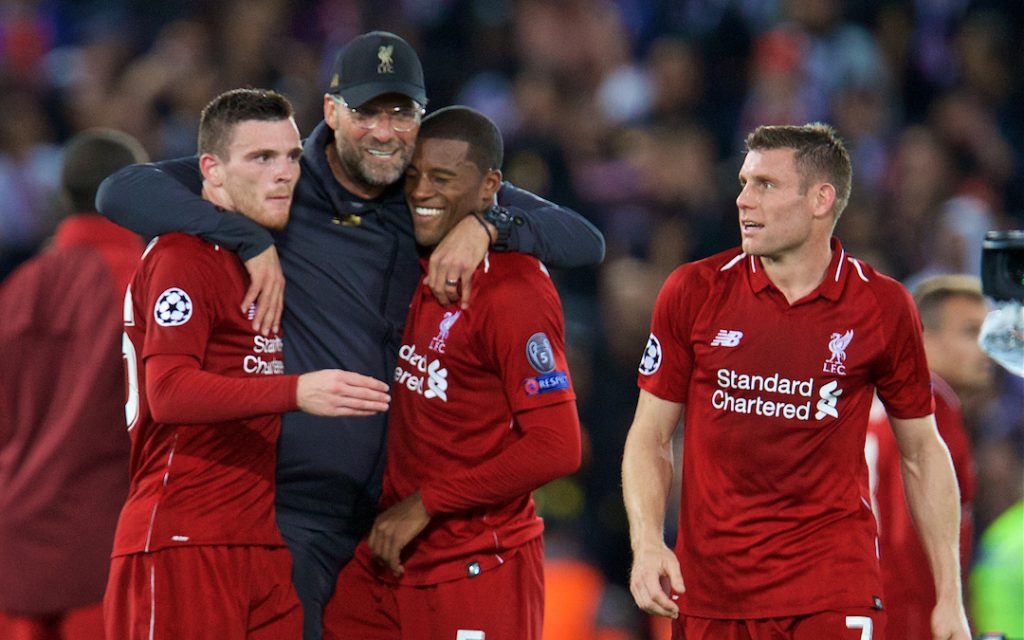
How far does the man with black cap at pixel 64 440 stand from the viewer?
5.30 meters

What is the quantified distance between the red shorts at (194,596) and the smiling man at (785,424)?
1121 millimetres

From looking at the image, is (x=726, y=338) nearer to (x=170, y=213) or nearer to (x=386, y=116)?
(x=386, y=116)

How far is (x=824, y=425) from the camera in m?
4.47

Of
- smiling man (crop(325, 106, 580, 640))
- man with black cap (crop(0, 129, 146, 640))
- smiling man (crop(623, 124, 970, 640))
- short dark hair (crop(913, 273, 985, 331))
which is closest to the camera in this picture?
smiling man (crop(623, 124, 970, 640))

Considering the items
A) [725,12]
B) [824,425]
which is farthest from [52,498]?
[725,12]

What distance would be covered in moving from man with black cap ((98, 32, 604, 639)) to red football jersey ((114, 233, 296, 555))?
144 mm

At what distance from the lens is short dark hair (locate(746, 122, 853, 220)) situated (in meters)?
4.58

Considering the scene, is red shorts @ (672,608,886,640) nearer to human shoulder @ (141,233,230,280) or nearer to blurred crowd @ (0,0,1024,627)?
human shoulder @ (141,233,230,280)

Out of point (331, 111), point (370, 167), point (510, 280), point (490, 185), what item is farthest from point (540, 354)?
point (331, 111)

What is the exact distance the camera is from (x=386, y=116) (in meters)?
4.84

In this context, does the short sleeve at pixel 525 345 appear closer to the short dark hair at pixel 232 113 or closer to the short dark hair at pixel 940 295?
the short dark hair at pixel 232 113

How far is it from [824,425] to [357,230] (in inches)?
62.5

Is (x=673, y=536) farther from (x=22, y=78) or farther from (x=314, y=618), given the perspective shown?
(x=22, y=78)

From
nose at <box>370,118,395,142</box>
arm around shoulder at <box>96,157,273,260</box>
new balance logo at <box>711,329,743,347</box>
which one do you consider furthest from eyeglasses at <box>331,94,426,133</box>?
new balance logo at <box>711,329,743,347</box>
